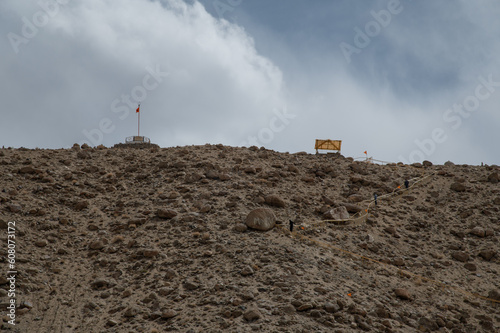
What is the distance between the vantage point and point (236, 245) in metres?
16.2

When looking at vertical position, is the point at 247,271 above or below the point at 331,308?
above

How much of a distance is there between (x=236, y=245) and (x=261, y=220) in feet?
5.99

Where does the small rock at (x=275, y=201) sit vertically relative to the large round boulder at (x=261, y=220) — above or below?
above

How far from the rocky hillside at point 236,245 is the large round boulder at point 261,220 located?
0.21m

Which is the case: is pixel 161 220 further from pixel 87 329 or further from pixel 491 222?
pixel 491 222

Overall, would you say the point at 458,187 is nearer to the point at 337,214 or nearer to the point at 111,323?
the point at 337,214

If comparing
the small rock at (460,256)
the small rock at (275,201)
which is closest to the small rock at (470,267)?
the small rock at (460,256)

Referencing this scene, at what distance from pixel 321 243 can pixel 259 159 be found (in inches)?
386

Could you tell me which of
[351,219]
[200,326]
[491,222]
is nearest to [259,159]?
[351,219]

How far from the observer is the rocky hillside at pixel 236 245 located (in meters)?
12.9

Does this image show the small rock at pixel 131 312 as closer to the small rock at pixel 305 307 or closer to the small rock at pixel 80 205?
the small rock at pixel 305 307

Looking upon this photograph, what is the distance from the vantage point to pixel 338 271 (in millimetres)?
15273

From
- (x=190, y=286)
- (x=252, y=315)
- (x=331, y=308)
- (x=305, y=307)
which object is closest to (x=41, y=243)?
(x=190, y=286)

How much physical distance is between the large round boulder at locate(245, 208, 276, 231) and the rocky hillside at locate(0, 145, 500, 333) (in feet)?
0.69
